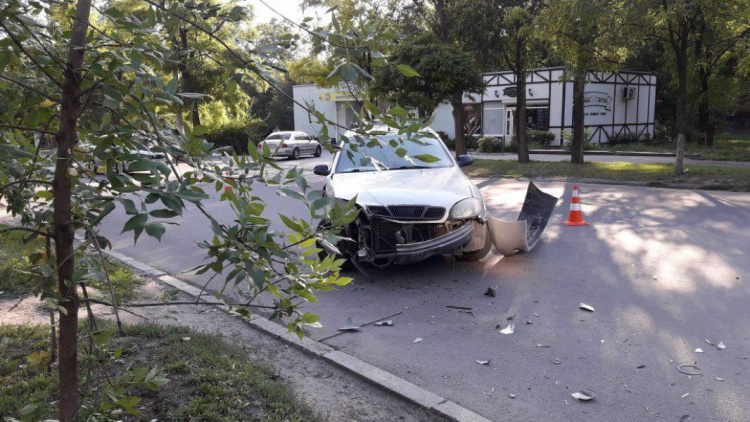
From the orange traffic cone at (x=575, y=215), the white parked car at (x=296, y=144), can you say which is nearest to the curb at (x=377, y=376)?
the orange traffic cone at (x=575, y=215)

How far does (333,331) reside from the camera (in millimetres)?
6145

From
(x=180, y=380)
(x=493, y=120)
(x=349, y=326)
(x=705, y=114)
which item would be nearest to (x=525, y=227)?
(x=349, y=326)

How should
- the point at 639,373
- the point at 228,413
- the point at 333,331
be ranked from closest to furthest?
the point at 228,413 < the point at 639,373 < the point at 333,331

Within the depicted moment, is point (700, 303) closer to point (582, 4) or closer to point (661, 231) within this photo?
point (661, 231)

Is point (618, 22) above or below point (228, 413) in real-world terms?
above

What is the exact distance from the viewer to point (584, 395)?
461 cm

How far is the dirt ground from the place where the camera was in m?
4.36

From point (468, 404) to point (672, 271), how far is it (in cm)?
449

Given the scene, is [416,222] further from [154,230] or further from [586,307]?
[154,230]

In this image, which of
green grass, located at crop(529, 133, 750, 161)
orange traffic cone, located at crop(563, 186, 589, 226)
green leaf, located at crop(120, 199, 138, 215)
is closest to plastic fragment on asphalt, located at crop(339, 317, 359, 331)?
green leaf, located at crop(120, 199, 138, 215)

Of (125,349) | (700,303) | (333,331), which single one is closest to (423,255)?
(333,331)

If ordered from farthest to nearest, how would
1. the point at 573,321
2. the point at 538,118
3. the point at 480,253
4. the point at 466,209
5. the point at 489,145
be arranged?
the point at 538,118 < the point at 489,145 < the point at 480,253 < the point at 466,209 < the point at 573,321

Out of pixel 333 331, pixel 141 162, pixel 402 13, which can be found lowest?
pixel 333 331

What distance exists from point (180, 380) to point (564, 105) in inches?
1391
